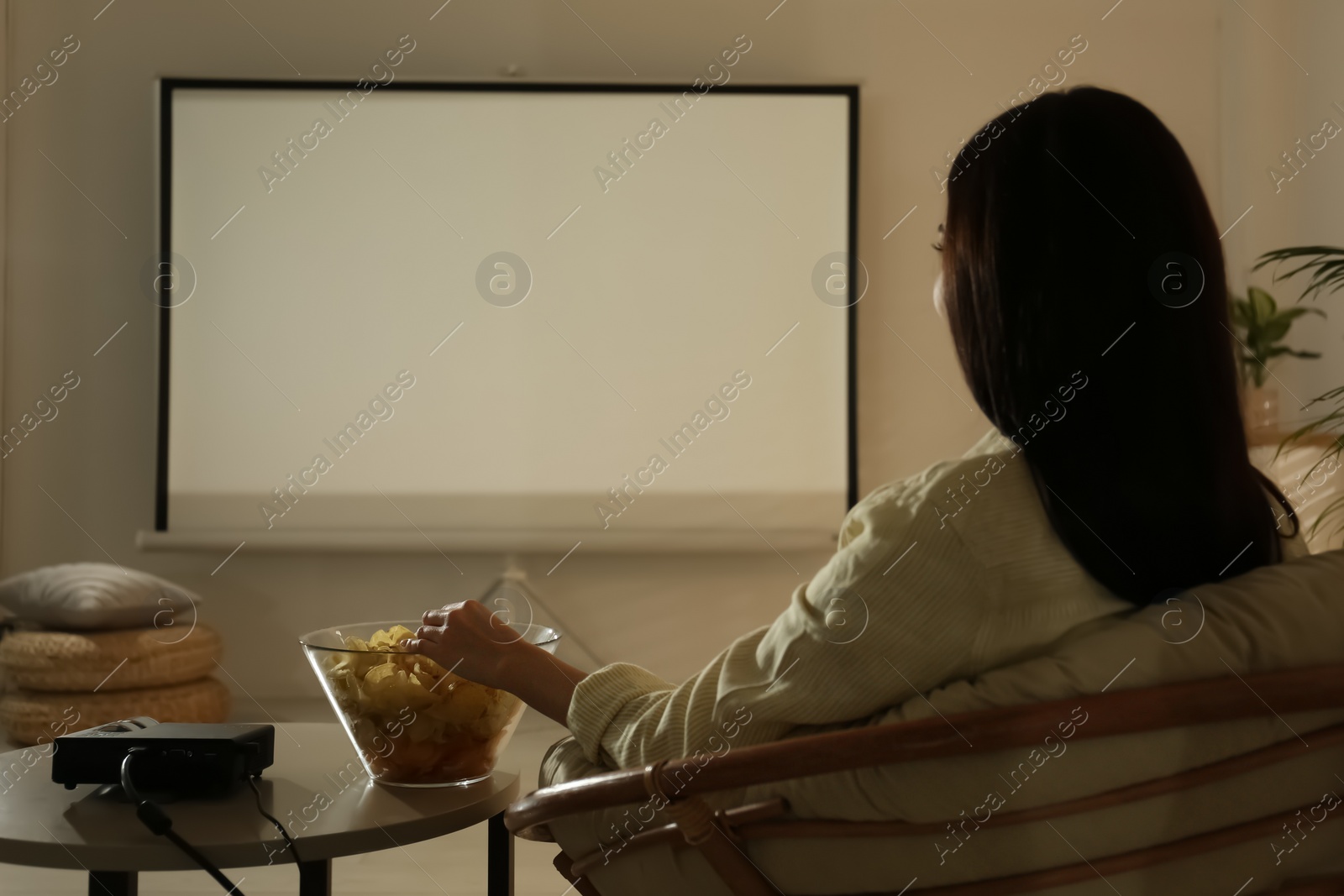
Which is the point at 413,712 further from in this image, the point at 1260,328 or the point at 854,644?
the point at 1260,328

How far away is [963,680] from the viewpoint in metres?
0.80

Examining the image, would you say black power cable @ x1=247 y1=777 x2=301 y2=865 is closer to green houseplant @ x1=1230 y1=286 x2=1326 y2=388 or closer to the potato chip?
the potato chip

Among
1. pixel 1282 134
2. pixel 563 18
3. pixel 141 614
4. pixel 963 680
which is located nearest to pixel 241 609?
pixel 141 614

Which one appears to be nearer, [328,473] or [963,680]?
[963,680]

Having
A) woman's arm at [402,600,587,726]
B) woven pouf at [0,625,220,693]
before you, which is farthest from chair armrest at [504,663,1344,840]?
woven pouf at [0,625,220,693]

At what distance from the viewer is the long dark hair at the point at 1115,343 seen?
32.6 inches

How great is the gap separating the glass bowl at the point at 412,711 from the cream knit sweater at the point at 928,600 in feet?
1.07

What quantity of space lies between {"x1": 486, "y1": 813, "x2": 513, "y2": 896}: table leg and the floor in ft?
2.84

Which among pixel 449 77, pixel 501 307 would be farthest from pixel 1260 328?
pixel 449 77

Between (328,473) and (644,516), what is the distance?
0.99 metres

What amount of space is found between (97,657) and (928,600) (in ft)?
8.56

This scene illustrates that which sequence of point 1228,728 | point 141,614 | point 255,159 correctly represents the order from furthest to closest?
point 255,159, point 141,614, point 1228,728

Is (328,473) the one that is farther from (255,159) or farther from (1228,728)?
(1228,728)

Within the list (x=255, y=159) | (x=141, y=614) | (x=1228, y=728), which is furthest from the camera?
(x=255, y=159)
